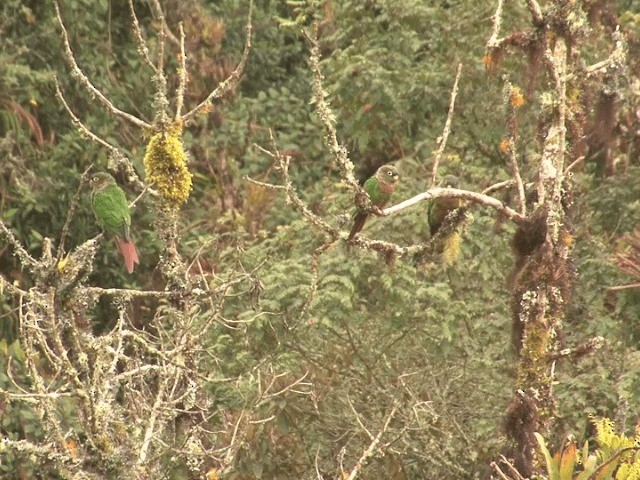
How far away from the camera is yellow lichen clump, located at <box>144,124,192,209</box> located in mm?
5219

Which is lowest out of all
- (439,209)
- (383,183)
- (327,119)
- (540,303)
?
(540,303)

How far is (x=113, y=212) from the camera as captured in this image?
6293 mm

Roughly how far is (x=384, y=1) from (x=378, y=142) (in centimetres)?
107

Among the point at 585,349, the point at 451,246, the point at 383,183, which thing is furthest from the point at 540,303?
the point at 383,183

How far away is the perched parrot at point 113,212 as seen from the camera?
246 inches

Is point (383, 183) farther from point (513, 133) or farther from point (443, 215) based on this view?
point (513, 133)

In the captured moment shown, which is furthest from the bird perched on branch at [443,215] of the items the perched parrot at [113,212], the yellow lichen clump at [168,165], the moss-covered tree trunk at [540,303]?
the perched parrot at [113,212]

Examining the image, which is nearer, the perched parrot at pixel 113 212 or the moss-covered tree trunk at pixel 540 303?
the moss-covered tree trunk at pixel 540 303

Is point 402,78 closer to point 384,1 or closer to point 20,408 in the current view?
point 384,1

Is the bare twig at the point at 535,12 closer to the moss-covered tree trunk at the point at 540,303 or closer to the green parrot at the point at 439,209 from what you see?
the moss-covered tree trunk at the point at 540,303

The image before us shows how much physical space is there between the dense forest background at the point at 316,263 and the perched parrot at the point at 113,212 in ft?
1.16

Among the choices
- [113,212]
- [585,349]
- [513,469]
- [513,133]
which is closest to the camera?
[513,469]

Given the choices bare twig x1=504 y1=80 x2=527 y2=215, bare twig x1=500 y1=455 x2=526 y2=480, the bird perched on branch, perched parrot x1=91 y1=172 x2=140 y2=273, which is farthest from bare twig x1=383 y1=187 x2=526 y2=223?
perched parrot x1=91 y1=172 x2=140 y2=273

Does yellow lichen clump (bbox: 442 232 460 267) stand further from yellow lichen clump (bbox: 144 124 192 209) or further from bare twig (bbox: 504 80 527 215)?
yellow lichen clump (bbox: 144 124 192 209)
